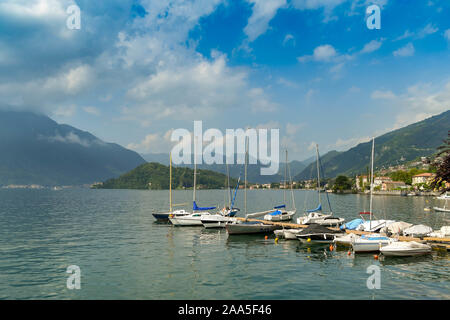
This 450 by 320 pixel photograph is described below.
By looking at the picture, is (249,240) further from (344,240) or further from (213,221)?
(344,240)

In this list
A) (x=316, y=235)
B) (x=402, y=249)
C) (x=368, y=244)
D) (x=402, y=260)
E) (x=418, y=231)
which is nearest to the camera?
(x=402, y=260)

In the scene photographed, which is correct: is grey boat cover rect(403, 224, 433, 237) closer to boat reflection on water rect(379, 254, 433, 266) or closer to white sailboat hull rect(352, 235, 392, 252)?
boat reflection on water rect(379, 254, 433, 266)

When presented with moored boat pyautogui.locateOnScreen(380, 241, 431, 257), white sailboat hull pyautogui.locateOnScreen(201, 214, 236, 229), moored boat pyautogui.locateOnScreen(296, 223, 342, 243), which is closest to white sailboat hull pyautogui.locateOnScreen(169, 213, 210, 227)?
white sailboat hull pyautogui.locateOnScreen(201, 214, 236, 229)

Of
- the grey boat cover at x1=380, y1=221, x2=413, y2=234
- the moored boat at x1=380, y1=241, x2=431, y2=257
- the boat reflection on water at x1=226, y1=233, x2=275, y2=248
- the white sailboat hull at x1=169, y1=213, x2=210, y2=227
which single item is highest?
the grey boat cover at x1=380, y1=221, x2=413, y2=234

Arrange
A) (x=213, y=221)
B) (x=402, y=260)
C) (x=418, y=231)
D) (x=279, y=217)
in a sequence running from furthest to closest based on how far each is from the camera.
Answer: (x=279, y=217), (x=213, y=221), (x=418, y=231), (x=402, y=260)

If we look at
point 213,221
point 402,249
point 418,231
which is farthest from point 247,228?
point 418,231

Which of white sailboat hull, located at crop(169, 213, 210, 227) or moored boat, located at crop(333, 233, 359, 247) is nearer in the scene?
moored boat, located at crop(333, 233, 359, 247)

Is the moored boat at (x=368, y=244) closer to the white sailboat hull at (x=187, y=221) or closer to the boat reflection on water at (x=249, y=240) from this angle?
the boat reflection on water at (x=249, y=240)

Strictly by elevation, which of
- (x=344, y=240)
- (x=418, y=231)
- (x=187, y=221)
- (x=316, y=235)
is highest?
(x=418, y=231)

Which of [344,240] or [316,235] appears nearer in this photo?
[344,240]

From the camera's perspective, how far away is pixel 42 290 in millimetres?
22734

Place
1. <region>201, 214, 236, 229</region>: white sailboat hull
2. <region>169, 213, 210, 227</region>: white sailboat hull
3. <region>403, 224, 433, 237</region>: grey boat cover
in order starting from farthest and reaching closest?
<region>169, 213, 210, 227</region>: white sailboat hull, <region>201, 214, 236, 229</region>: white sailboat hull, <region>403, 224, 433, 237</region>: grey boat cover

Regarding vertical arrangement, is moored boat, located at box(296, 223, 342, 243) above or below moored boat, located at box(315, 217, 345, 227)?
above

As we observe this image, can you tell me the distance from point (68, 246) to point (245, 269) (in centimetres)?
2405
